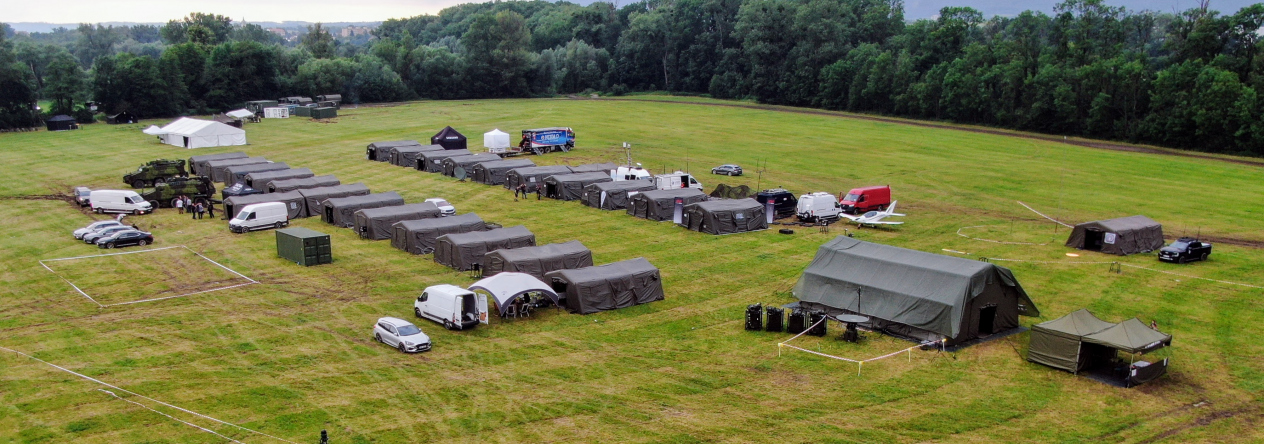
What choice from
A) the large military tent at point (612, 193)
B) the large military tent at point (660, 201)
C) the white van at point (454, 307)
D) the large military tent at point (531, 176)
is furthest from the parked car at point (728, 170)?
the white van at point (454, 307)

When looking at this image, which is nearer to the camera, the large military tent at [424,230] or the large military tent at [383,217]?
the large military tent at [424,230]

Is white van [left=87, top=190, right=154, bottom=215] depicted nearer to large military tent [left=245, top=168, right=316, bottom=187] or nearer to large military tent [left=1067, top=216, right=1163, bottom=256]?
large military tent [left=245, top=168, right=316, bottom=187]

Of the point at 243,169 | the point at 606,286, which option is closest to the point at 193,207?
the point at 243,169

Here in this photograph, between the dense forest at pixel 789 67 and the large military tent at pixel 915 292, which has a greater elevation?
the dense forest at pixel 789 67

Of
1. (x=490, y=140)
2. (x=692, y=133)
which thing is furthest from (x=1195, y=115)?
(x=490, y=140)

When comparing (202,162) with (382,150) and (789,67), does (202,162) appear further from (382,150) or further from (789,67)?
(789,67)

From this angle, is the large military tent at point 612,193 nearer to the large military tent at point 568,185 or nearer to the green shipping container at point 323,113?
the large military tent at point 568,185
